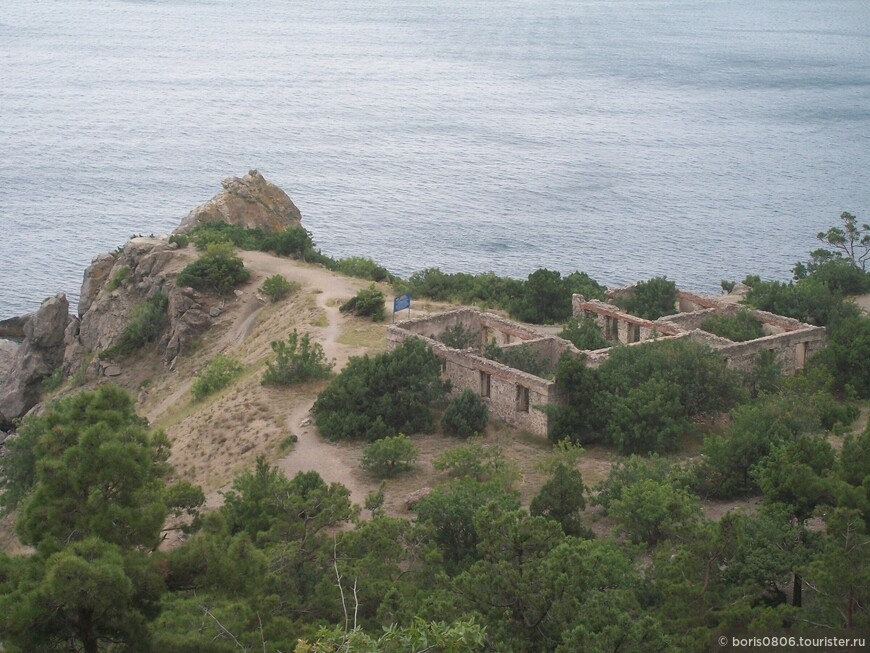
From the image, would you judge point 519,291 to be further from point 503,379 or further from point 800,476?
point 800,476

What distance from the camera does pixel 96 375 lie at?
51344 millimetres

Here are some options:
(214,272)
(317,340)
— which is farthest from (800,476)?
(214,272)

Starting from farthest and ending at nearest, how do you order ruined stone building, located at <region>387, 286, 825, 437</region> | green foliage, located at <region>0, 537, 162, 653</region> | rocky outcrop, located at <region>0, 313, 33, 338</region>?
rocky outcrop, located at <region>0, 313, 33, 338</region>
ruined stone building, located at <region>387, 286, 825, 437</region>
green foliage, located at <region>0, 537, 162, 653</region>

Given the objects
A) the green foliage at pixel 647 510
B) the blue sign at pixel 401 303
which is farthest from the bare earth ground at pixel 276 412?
the blue sign at pixel 401 303

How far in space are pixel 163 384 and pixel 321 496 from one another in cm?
2402

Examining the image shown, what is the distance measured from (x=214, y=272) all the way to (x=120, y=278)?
6535mm

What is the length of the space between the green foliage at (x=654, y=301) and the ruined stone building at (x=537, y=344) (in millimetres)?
946

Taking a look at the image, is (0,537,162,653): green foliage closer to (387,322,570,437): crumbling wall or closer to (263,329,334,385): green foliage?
(387,322,570,437): crumbling wall

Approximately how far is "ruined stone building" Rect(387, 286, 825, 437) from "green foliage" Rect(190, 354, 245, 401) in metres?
6.67

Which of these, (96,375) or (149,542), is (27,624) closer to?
(149,542)

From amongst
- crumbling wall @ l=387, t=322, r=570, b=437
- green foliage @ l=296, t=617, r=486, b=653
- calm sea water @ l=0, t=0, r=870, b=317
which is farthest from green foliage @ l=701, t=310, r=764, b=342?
green foliage @ l=296, t=617, r=486, b=653

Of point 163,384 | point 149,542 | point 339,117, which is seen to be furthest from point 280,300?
point 339,117

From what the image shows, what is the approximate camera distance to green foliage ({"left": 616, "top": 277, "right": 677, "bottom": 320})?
46.1 metres

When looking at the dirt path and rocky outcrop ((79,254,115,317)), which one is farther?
rocky outcrop ((79,254,115,317))
